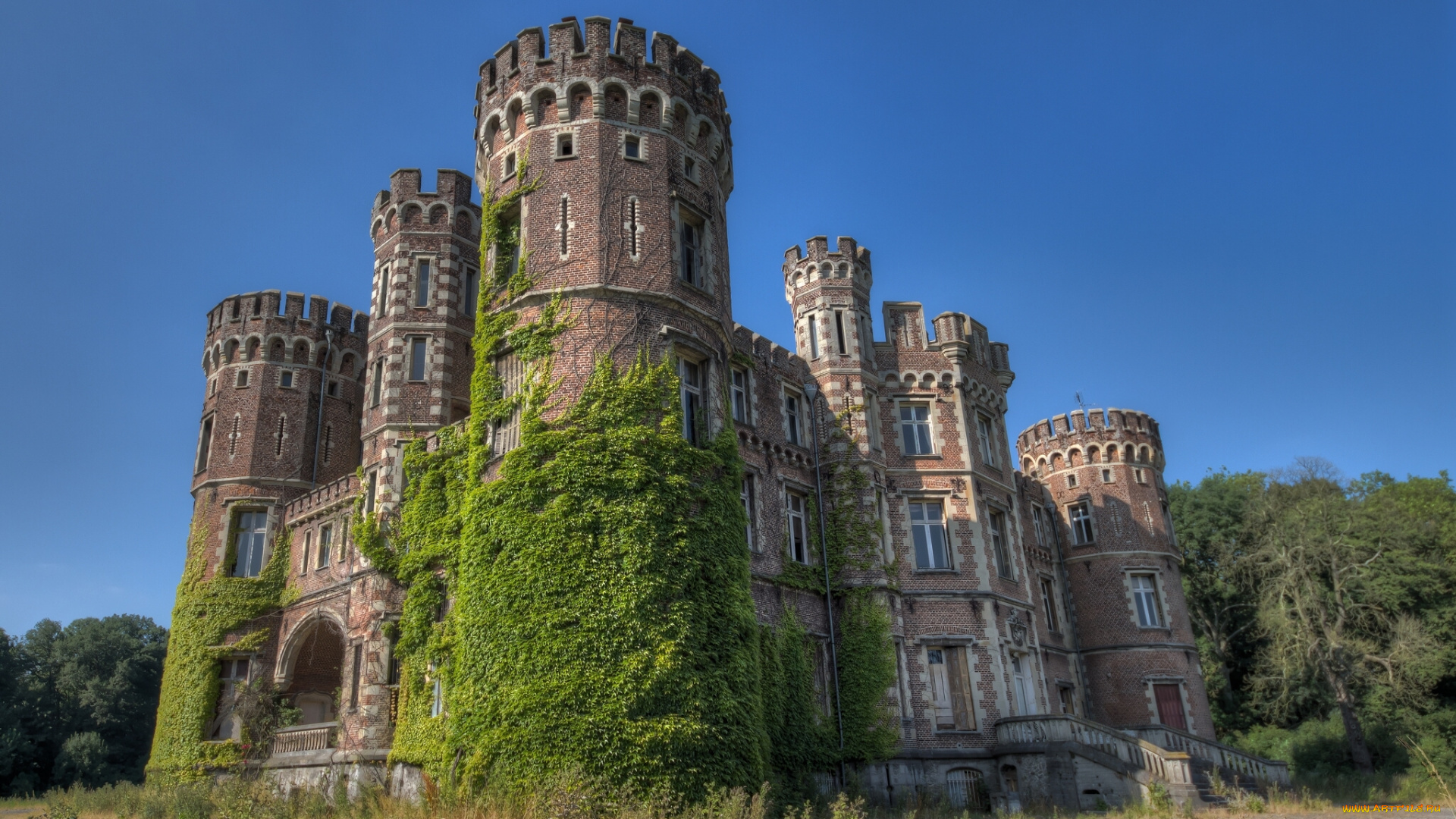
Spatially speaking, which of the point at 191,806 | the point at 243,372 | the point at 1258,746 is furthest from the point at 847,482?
the point at 1258,746

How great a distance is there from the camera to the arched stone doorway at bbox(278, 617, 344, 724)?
30859 mm

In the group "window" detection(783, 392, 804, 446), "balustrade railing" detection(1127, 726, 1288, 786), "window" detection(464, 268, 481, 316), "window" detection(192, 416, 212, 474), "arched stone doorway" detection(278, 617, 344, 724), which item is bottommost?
"balustrade railing" detection(1127, 726, 1288, 786)

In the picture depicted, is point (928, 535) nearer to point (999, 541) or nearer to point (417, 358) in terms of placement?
point (999, 541)

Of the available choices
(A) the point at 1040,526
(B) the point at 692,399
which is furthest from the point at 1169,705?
(B) the point at 692,399

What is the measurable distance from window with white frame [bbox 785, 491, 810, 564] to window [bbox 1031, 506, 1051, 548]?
15.6 m

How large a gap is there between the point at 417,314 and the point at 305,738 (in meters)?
12.1

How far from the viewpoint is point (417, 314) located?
96.5ft

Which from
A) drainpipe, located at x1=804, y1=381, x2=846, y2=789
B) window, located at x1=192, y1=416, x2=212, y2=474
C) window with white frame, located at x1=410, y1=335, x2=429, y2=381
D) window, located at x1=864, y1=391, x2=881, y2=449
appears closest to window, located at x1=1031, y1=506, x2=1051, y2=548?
window, located at x1=864, y1=391, x2=881, y2=449

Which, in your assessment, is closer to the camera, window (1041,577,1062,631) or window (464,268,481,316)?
window (464,268,481,316)

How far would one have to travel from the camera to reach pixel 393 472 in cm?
2661

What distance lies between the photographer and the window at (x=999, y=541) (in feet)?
99.1

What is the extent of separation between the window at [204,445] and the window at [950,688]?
79.7ft

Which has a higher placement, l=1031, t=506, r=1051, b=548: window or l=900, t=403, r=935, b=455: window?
l=900, t=403, r=935, b=455: window

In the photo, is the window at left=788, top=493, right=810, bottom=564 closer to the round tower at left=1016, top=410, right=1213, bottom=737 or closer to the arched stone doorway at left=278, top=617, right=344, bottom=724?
the arched stone doorway at left=278, top=617, right=344, bottom=724
